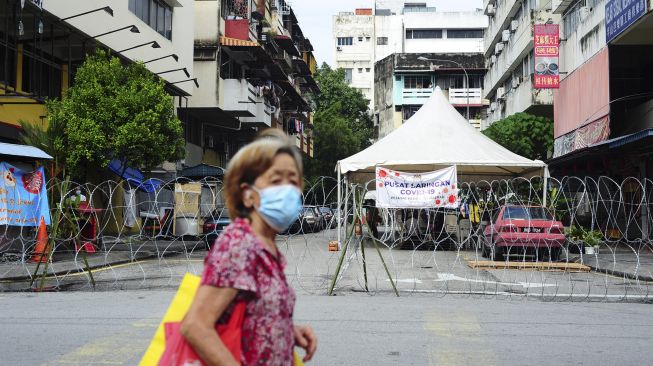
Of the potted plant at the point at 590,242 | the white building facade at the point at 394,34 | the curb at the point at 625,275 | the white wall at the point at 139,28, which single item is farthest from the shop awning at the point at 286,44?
the curb at the point at 625,275

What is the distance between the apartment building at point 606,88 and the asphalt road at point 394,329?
40.2 ft

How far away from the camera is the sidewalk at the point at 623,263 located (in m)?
14.8

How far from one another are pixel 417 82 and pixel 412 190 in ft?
174

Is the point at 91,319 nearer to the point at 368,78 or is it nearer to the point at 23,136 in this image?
the point at 23,136

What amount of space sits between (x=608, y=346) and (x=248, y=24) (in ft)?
105

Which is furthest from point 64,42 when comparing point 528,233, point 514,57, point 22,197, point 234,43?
point 514,57

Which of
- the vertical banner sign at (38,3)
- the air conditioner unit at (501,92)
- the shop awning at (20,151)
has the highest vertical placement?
the air conditioner unit at (501,92)

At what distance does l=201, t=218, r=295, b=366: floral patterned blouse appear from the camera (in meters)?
2.29

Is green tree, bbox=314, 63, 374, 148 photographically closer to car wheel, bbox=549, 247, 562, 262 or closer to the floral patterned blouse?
car wheel, bbox=549, 247, 562, 262

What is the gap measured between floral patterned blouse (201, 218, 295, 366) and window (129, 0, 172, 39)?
83.2ft

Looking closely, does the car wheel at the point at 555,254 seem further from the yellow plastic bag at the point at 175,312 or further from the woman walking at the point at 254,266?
the yellow plastic bag at the point at 175,312

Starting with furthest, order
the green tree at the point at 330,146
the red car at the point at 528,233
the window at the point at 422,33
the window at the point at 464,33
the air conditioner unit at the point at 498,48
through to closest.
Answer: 1. the window at the point at 422,33
2. the window at the point at 464,33
3. the green tree at the point at 330,146
4. the air conditioner unit at the point at 498,48
5. the red car at the point at 528,233

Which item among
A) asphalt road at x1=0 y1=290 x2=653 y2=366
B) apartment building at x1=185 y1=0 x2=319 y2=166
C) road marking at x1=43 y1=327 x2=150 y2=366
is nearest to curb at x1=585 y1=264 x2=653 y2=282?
asphalt road at x1=0 y1=290 x2=653 y2=366

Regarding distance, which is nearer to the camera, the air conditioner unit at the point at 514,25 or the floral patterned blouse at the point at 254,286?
the floral patterned blouse at the point at 254,286
